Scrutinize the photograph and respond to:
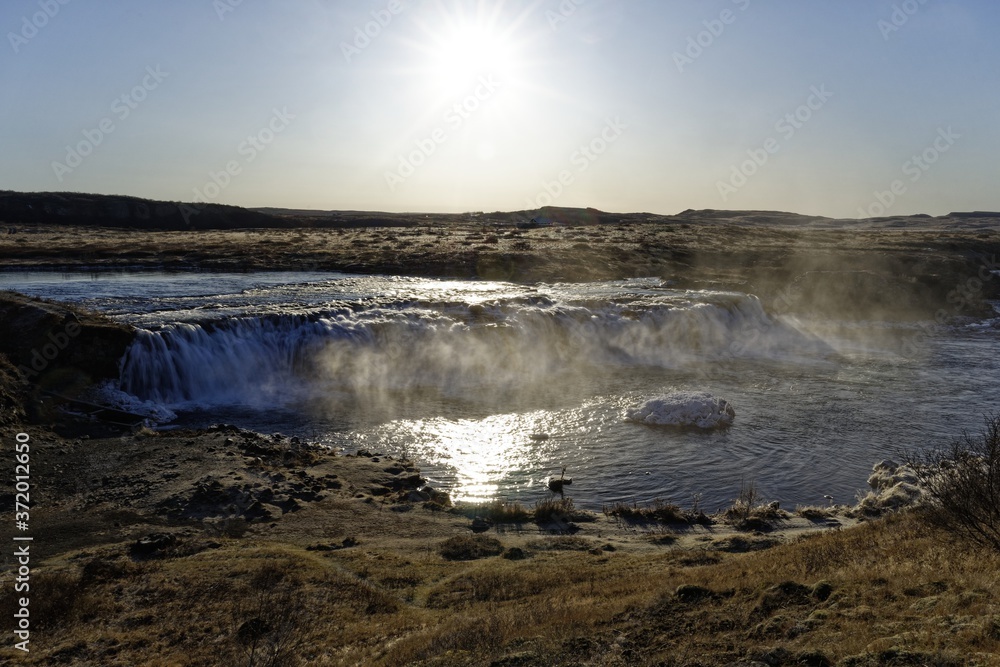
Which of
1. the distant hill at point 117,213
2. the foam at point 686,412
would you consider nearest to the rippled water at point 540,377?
the foam at point 686,412

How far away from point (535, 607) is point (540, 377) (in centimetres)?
1916

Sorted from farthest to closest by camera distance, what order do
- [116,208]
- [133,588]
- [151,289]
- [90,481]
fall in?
1. [116,208]
2. [151,289]
3. [90,481]
4. [133,588]

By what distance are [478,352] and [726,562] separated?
1890 cm

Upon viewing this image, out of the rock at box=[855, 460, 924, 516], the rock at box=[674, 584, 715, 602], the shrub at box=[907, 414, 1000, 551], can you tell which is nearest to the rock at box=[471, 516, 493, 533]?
the rock at box=[674, 584, 715, 602]

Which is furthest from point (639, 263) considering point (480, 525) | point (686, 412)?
point (480, 525)

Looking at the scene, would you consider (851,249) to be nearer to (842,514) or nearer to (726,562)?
(842,514)

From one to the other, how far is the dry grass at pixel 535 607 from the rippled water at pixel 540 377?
5.64 metres

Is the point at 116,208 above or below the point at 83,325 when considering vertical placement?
above

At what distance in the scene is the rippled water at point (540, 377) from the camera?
57.9 feet

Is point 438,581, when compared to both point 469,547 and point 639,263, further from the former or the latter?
point 639,263

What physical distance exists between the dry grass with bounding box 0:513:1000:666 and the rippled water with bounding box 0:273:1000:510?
18.5ft

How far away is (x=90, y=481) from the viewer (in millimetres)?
13562

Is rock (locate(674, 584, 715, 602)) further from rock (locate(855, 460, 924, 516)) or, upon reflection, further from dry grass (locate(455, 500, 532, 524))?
rock (locate(855, 460, 924, 516))

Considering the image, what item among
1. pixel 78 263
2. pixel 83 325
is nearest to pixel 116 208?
pixel 78 263
